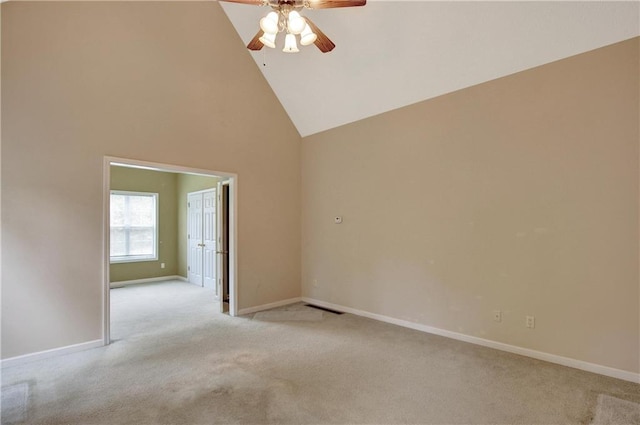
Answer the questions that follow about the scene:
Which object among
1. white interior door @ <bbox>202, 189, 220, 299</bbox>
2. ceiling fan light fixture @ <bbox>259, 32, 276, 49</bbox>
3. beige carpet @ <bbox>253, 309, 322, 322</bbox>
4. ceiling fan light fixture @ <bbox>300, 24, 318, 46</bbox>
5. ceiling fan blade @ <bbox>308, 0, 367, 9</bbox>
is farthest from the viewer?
white interior door @ <bbox>202, 189, 220, 299</bbox>

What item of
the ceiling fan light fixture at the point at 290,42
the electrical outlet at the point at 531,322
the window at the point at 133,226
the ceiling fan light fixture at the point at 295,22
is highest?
the ceiling fan light fixture at the point at 290,42

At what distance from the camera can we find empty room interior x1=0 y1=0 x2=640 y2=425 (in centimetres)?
262

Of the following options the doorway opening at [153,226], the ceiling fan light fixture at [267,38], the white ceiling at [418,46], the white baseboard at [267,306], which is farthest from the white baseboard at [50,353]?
the white ceiling at [418,46]

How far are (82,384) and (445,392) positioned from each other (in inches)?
117

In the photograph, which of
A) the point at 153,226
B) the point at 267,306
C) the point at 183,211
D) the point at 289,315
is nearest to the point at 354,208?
the point at 289,315

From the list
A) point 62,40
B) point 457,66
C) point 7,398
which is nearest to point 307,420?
point 7,398

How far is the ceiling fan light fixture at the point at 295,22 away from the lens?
242cm

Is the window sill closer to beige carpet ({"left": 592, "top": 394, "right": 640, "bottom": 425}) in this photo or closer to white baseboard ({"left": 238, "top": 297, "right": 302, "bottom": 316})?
white baseboard ({"left": 238, "top": 297, "right": 302, "bottom": 316})

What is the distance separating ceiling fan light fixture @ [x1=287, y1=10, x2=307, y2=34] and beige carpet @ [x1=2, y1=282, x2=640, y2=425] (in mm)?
2835

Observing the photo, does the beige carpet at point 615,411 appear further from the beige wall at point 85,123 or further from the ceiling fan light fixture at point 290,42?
the beige wall at point 85,123

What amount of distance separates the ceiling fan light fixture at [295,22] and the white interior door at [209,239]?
4706 millimetres

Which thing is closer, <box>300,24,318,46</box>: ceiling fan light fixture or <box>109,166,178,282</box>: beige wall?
<box>300,24,318,46</box>: ceiling fan light fixture

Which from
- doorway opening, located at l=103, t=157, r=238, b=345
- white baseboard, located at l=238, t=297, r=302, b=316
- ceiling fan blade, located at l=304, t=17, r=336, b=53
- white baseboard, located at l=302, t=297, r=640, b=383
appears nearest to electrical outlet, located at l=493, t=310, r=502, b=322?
white baseboard, located at l=302, t=297, r=640, b=383

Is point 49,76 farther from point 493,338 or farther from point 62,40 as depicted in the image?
point 493,338
